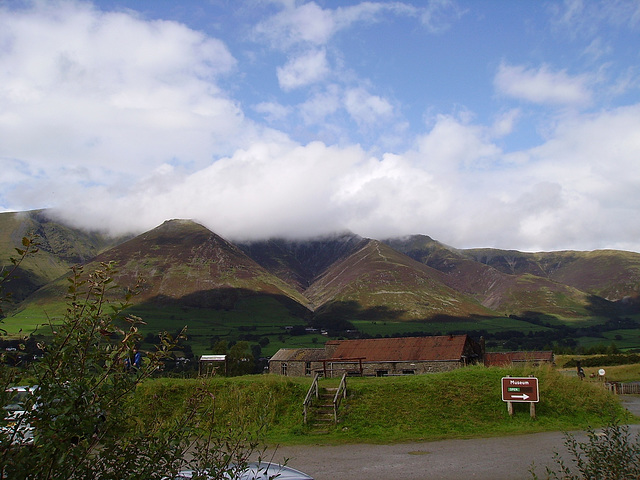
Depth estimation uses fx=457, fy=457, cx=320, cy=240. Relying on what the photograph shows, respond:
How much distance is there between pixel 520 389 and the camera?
70.4ft

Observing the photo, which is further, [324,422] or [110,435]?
[324,422]

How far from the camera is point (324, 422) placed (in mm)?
20797

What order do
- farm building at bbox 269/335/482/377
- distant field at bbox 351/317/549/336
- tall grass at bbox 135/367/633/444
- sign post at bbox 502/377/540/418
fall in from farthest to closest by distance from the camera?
distant field at bbox 351/317/549/336, farm building at bbox 269/335/482/377, sign post at bbox 502/377/540/418, tall grass at bbox 135/367/633/444

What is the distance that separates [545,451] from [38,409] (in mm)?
16863

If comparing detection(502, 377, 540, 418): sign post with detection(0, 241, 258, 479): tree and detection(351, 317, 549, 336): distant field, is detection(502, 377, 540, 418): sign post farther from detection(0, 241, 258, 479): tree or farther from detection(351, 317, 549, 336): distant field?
detection(351, 317, 549, 336): distant field

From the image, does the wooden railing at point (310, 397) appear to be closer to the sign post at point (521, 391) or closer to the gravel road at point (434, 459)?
the gravel road at point (434, 459)

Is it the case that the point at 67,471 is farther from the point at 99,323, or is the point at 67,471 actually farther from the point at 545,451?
the point at 545,451

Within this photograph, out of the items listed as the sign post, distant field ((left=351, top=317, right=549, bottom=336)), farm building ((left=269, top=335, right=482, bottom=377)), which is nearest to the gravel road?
the sign post

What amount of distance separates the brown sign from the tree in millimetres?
20485

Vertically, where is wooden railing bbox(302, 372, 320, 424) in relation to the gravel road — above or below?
above

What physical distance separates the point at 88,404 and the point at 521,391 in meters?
22.0

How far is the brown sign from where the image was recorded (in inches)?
836

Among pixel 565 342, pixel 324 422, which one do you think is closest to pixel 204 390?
pixel 324 422

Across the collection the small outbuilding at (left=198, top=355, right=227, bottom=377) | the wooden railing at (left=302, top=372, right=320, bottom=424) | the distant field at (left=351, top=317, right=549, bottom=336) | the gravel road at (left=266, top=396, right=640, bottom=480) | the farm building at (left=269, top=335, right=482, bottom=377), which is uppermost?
the small outbuilding at (left=198, top=355, right=227, bottom=377)
